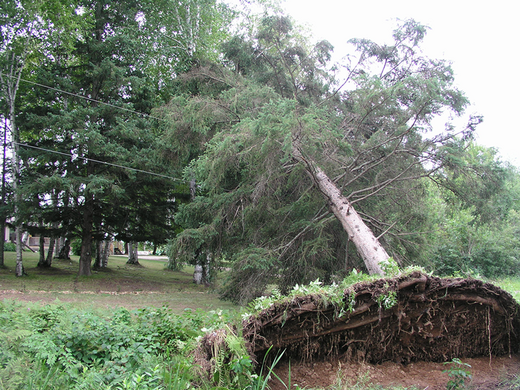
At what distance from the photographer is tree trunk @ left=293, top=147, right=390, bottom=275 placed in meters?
7.14

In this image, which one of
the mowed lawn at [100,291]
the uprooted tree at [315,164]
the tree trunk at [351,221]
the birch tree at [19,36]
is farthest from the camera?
the birch tree at [19,36]

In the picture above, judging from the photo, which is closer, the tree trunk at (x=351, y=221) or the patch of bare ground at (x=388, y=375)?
the patch of bare ground at (x=388, y=375)

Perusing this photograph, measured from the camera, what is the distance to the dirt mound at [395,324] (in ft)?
11.4

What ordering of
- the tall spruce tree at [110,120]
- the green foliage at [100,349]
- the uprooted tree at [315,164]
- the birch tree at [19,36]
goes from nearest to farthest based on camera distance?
the green foliage at [100,349] < the uprooted tree at [315,164] < the tall spruce tree at [110,120] < the birch tree at [19,36]

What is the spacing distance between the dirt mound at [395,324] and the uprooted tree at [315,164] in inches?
106

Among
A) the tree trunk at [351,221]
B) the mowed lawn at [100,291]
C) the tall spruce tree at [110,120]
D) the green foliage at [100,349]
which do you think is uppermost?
the tall spruce tree at [110,120]

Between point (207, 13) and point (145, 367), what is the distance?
18.4 meters

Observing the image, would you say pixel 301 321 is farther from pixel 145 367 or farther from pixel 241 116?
pixel 241 116

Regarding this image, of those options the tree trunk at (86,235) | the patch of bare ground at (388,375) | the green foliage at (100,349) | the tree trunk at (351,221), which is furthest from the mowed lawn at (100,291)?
the patch of bare ground at (388,375)

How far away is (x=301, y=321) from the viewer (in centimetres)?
353

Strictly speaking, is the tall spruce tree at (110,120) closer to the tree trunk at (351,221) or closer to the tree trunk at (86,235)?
the tree trunk at (86,235)

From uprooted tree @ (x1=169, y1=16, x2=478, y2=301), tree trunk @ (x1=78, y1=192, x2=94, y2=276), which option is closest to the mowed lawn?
tree trunk @ (x1=78, y1=192, x2=94, y2=276)

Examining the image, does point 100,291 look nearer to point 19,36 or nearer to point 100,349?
point 100,349

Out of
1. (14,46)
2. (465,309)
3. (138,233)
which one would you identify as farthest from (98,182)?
(465,309)
